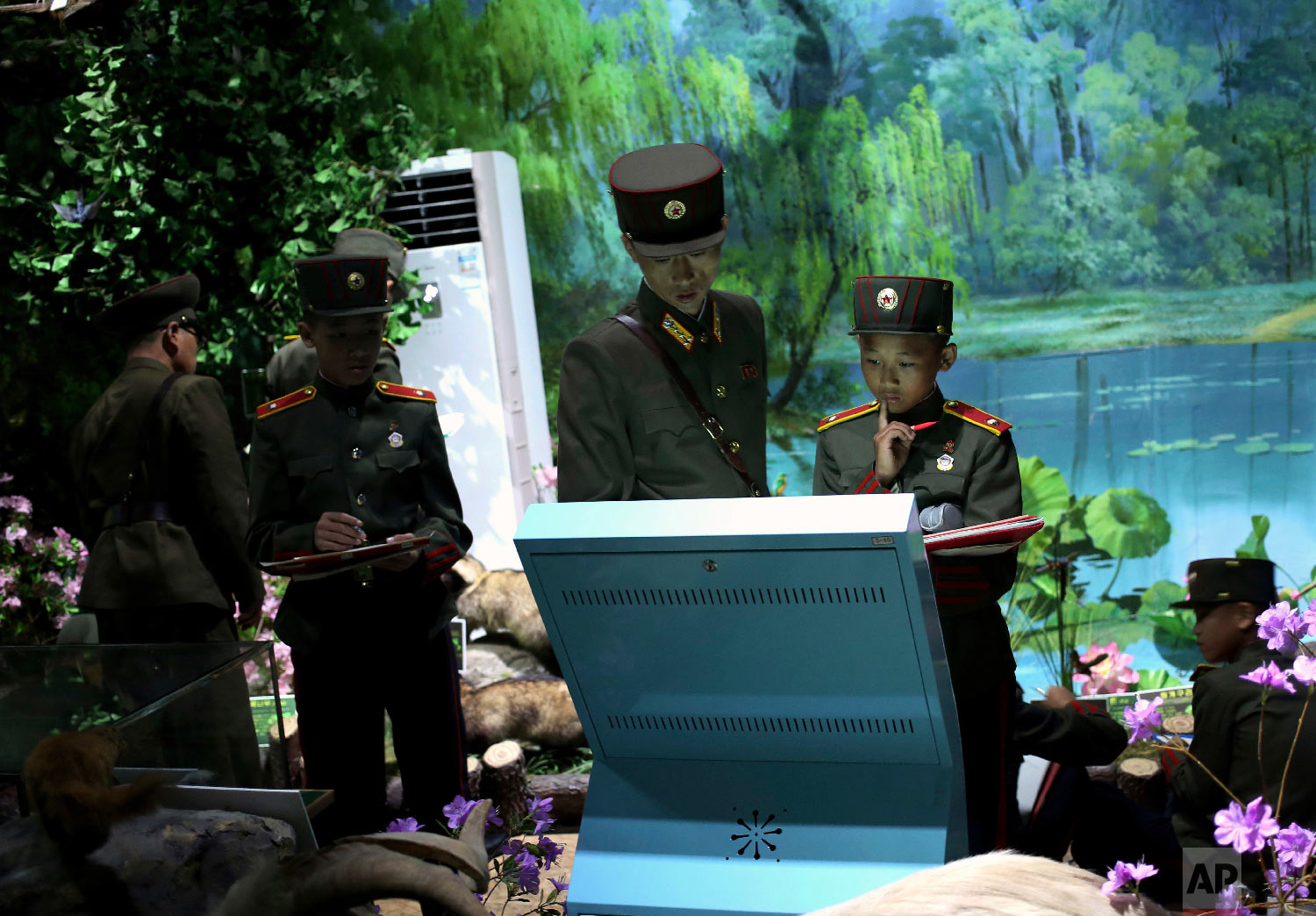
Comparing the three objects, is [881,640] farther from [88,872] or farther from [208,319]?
[208,319]

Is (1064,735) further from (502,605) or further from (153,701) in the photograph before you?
(502,605)

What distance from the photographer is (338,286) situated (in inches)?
106

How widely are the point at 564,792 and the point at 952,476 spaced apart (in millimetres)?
2315

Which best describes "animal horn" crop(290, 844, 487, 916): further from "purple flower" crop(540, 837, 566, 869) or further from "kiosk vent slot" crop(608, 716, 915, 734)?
"purple flower" crop(540, 837, 566, 869)

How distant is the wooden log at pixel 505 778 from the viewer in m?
3.98

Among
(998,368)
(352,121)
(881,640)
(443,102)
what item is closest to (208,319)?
(352,121)

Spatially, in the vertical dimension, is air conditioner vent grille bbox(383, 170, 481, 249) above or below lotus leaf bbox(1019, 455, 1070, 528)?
above

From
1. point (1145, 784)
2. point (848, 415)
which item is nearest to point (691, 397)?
point (848, 415)

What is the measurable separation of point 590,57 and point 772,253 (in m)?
1.27

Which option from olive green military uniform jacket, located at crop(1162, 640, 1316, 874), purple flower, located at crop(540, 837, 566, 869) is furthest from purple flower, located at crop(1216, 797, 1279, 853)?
olive green military uniform jacket, located at crop(1162, 640, 1316, 874)

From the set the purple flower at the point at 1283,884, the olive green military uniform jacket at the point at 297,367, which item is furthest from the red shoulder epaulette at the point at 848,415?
the olive green military uniform jacket at the point at 297,367

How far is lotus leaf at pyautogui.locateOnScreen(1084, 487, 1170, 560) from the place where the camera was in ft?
17.1

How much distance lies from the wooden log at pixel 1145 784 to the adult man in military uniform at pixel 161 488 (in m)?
2.71

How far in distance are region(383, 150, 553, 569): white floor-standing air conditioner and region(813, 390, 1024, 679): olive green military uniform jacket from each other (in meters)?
3.32
